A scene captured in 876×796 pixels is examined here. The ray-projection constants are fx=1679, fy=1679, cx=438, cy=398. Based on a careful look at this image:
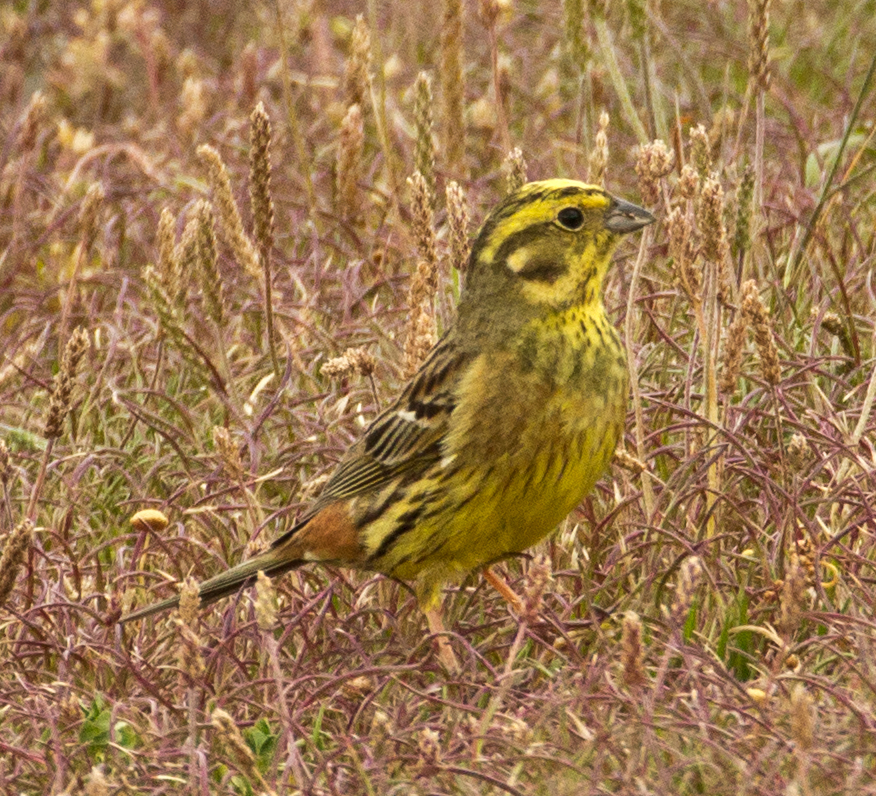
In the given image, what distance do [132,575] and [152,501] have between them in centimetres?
42

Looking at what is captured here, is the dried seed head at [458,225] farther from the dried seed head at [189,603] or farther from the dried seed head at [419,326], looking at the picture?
the dried seed head at [189,603]

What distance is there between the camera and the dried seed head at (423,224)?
14.3 feet

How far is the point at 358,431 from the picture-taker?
197 inches

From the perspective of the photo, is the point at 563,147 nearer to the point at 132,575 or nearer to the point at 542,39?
the point at 542,39

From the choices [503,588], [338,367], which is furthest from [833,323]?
[338,367]

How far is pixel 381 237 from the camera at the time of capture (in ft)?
21.6

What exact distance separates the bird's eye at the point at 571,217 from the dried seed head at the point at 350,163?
63.8 inches

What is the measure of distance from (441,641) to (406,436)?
52cm

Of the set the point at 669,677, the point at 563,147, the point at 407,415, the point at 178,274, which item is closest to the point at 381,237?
the point at 563,147

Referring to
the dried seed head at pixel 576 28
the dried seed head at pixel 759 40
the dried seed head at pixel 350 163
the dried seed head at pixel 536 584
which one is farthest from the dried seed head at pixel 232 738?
the dried seed head at pixel 350 163

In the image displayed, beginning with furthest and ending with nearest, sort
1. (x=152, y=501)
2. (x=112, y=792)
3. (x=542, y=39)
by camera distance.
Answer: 1. (x=542, y=39)
2. (x=152, y=501)
3. (x=112, y=792)

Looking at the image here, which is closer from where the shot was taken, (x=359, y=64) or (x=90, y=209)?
(x=90, y=209)

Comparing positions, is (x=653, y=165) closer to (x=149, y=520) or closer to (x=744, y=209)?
(x=744, y=209)

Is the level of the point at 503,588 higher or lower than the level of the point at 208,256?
lower
